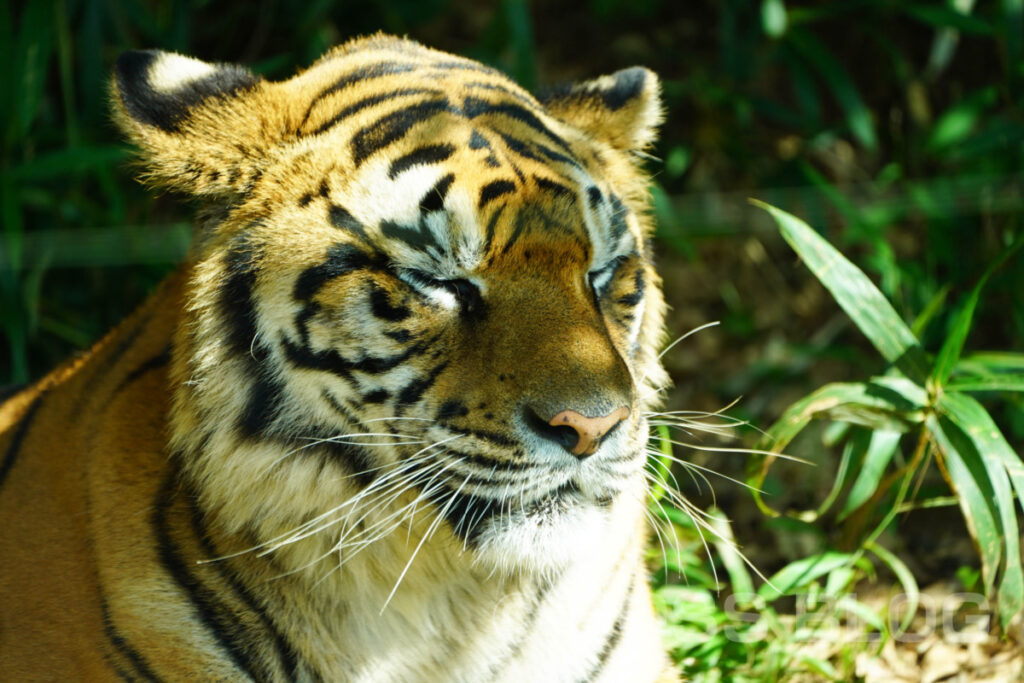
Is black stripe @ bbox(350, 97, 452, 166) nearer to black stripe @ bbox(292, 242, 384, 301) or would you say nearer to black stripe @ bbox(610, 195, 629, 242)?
black stripe @ bbox(292, 242, 384, 301)

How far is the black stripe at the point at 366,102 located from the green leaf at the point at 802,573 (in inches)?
49.0

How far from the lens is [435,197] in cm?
153

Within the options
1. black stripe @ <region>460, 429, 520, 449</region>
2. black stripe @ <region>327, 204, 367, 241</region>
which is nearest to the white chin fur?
black stripe @ <region>460, 429, 520, 449</region>

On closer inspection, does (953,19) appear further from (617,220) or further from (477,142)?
(477,142)

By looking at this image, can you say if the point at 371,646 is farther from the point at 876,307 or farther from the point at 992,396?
the point at 992,396

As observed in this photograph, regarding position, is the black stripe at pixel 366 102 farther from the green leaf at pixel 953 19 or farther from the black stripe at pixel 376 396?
the green leaf at pixel 953 19

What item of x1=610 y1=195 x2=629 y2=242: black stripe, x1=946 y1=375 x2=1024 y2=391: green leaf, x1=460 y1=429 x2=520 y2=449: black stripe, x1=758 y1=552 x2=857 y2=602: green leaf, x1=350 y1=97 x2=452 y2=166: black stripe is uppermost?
x1=350 y1=97 x2=452 y2=166: black stripe

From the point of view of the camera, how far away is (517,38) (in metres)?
3.27

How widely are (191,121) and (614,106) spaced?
76 cm

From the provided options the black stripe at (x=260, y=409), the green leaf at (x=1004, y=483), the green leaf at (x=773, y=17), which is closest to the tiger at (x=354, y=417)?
the black stripe at (x=260, y=409)

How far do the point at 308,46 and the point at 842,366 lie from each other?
83.9 inches

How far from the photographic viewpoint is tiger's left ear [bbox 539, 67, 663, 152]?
1959mm

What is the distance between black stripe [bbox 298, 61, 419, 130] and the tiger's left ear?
0.29 m

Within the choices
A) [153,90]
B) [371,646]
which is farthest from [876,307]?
[153,90]
